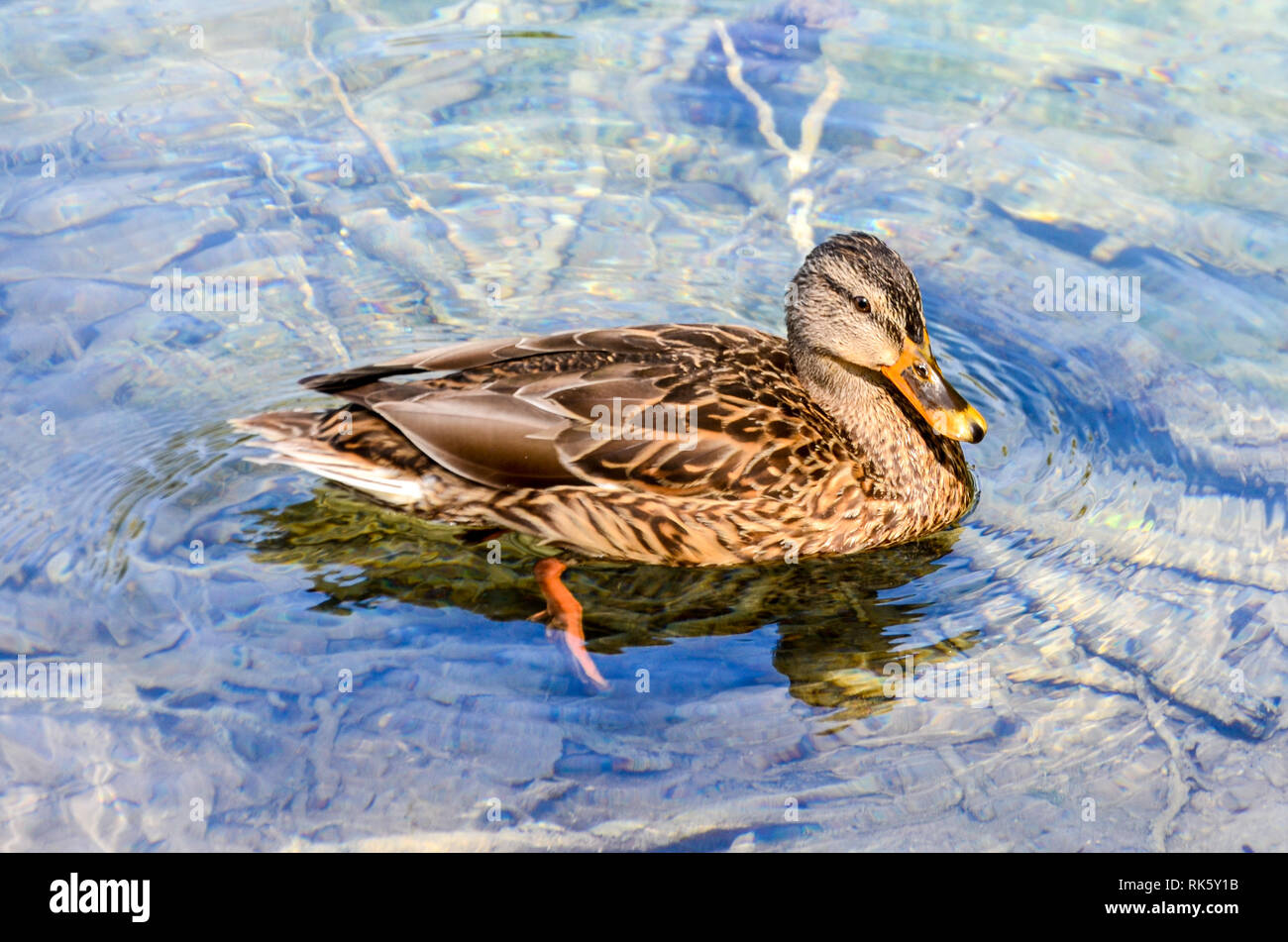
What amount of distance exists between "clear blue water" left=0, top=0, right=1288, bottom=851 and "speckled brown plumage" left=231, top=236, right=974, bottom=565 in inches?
8.3

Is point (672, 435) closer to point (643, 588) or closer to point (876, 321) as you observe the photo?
point (643, 588)

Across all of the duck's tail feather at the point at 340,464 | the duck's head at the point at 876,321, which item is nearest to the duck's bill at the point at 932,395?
the duck's head at the point at 876,321

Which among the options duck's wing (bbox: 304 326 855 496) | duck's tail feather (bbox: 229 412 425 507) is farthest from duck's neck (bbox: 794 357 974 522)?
duck's tail feather (bbox: 229 412 425 507)

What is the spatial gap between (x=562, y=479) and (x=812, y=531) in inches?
41.4

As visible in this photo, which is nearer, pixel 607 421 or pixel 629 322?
pixel 607 421

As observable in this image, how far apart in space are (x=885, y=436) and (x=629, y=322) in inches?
66.8

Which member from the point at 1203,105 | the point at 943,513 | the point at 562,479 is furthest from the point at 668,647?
the point at 1203,105

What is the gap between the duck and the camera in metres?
5.35

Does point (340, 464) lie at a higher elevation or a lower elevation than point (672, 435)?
lower

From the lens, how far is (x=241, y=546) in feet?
18.1

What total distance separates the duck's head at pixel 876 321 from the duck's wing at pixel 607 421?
0.34 metres

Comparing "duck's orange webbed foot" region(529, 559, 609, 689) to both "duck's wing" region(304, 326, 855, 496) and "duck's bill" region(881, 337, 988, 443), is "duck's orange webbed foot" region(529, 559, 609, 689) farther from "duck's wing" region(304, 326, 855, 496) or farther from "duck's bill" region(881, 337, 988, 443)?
"duck's bill" region(881, 337, 988, 443)

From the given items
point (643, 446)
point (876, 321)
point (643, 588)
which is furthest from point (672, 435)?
point (876, 321)

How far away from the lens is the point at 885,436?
569cm
